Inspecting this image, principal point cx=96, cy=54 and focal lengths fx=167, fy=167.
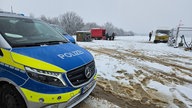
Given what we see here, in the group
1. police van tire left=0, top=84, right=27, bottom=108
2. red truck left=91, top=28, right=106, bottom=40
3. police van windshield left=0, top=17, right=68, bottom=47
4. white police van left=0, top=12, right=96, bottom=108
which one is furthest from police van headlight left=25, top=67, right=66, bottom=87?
red truck left=91, top=28, right=106, bottom=40

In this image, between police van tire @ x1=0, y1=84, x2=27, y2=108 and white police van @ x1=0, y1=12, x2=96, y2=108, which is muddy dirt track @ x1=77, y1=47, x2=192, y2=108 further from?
police van tire @ x1=0, y1=84, x2=27, y2=108

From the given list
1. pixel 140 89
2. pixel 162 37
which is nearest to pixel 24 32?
pixel 140 89

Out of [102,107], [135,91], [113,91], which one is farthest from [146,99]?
[102,107]

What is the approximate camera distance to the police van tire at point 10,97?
2.50 meters

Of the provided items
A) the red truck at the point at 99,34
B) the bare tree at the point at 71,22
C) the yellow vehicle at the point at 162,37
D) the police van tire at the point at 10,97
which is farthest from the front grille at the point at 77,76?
the bare tree at the point at 71,22

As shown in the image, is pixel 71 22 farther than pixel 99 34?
Yes

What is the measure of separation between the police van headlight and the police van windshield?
0.69m

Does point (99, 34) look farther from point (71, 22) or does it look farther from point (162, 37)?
point (71, 22)

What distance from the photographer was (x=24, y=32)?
3.44m

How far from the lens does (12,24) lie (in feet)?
11.2

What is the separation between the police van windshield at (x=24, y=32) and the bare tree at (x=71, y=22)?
65.9 metres

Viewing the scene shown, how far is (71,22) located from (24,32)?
226ft

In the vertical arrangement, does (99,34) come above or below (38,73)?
below

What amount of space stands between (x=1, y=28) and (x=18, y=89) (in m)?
1.32
